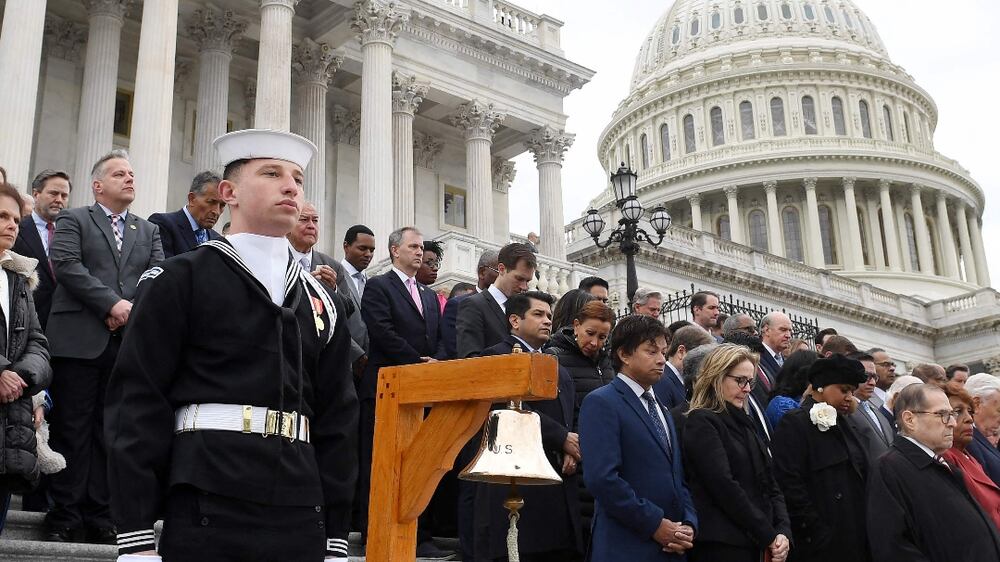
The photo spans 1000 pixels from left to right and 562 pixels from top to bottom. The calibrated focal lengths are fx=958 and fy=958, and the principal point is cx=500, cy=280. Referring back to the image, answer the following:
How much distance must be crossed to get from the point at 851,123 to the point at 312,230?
7073cm

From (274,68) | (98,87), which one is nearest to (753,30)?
(274,68)

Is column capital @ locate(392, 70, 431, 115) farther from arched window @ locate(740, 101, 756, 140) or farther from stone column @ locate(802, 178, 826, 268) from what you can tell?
arched window @ locate(740, 101, 756, 140)

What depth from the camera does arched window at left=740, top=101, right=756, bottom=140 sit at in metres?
72.8

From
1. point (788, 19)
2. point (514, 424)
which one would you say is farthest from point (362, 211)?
point (788, 19)

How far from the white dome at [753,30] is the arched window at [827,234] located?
567 inches

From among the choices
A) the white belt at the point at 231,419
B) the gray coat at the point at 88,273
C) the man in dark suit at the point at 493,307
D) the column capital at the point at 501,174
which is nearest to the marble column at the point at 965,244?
the column capital at the point at 501,174

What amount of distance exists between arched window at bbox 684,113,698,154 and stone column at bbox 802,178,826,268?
9093 mm

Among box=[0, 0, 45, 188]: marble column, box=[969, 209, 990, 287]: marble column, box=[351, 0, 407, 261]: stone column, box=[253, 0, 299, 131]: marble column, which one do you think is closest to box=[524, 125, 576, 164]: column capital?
box=[351, 0, 407, 261]: stone column

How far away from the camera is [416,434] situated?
366 centimetres

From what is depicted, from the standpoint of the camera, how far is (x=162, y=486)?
10.6ft

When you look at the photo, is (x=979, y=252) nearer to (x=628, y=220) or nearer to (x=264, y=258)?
(x=628, y=220)

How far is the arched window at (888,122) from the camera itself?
72.2 metres

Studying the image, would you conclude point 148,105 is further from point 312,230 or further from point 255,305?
point 255,305

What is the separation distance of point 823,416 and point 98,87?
1887cm
